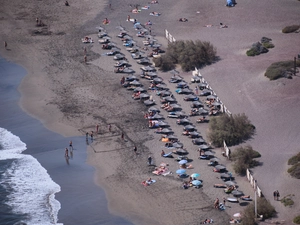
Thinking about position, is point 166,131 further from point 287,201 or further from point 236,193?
point 287,201

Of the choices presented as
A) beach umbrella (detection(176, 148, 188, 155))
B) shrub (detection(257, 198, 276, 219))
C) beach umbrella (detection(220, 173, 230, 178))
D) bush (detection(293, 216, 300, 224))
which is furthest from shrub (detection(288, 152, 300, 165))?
beach umbrella (detection(176, 148, 188, 155))

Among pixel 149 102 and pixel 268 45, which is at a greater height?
pixel 268 45

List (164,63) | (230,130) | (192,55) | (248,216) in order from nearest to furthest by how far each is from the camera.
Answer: (248,216) < (230,130) < (192,55) < (164,63)

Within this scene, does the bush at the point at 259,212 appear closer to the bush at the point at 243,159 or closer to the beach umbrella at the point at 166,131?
the bush at the point at 243,159

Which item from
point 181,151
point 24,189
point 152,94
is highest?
point 181,151

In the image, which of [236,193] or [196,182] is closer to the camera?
[236,193]

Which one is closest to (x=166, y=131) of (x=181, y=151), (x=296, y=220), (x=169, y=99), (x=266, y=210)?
(x=181, y=151)

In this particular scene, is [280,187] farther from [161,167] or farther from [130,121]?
[130,121]
